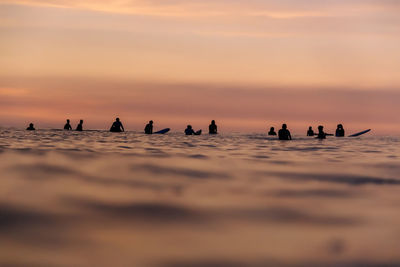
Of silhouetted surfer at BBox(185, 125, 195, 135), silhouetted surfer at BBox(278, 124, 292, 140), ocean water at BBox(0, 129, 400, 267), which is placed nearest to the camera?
ocean water at BBox(0, 129, 400, 267)

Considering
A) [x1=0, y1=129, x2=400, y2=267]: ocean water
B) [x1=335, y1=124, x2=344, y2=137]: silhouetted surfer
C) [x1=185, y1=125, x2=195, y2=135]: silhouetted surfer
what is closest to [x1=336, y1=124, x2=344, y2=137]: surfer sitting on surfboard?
[x1=335, y1=124, x2=344, y2=137]: silhouetted surfer

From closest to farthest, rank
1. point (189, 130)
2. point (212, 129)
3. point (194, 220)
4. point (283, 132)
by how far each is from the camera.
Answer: point (194, 220)
point (283, 132)
point (189, 130)
point (212, 129)

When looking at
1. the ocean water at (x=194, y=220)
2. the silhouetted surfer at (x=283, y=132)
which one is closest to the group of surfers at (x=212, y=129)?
the silhouetted surfer at (x=283, y=132)

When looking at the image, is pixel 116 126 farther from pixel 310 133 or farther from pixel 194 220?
pixel 194 220

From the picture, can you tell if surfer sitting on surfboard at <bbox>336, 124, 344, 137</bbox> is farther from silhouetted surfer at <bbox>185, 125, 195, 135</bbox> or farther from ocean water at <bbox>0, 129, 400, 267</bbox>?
ocean water at <bbox>0, 129, 400, 267</bbox>

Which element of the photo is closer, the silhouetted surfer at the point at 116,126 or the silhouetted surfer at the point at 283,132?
the silhouetted surfer at the point at 283,132

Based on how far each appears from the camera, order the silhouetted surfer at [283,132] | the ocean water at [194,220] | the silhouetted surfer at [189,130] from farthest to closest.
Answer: the silhouetted surfer at [189,130] < the silhouetted surfer at [283,132] < the ocean water at [194,220]

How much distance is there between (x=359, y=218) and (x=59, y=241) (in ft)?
10.8

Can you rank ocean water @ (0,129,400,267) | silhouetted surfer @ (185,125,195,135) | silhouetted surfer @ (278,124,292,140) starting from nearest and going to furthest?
ocean water @ (0,129,400,267)
silhouetted surfer @ (278,124,292,140)
silhouetted surfer @ (185,125,195,135)

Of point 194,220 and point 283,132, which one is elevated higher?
point 283,132

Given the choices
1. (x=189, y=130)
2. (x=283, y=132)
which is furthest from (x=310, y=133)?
(x=283, y=132)

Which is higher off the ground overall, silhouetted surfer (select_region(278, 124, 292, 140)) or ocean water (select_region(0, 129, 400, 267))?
silhouetted surfer (select_region(278, 124, 292, 140))

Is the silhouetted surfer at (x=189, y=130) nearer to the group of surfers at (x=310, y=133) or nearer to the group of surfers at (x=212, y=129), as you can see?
the group of surfers at (x=212, y=129)

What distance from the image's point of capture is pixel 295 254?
3852 mm
